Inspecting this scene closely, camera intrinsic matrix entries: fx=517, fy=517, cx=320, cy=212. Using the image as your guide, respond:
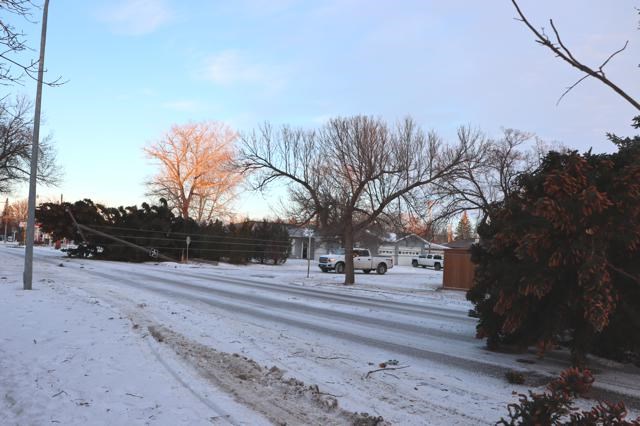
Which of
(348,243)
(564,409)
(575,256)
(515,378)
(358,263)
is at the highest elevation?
(348,243)

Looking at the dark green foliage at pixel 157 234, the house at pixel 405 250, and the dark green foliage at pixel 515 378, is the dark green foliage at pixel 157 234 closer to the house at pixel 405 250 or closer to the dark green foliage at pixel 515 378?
the house at pixel 405 250

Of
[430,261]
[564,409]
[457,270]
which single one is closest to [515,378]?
[564,409]

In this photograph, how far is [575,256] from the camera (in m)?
6.57

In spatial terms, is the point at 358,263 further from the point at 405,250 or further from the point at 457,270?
the point at 405,250

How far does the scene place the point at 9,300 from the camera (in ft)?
36.5

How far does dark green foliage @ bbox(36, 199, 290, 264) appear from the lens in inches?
1416

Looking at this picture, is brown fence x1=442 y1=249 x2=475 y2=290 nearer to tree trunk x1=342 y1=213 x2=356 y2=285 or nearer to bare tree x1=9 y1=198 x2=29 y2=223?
tree trunk x1=342 y1=213 x2=356 y2=285

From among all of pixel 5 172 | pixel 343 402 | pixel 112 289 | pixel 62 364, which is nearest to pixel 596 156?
pixel 343 402

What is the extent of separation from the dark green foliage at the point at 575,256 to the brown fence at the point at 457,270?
1777 centimetres

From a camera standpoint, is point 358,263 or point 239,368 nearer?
point 239,368

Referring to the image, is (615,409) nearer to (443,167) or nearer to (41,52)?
(41,52)

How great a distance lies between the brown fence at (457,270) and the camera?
998 inches

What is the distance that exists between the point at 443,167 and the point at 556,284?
58.7 ft

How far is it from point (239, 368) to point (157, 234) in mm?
34103
